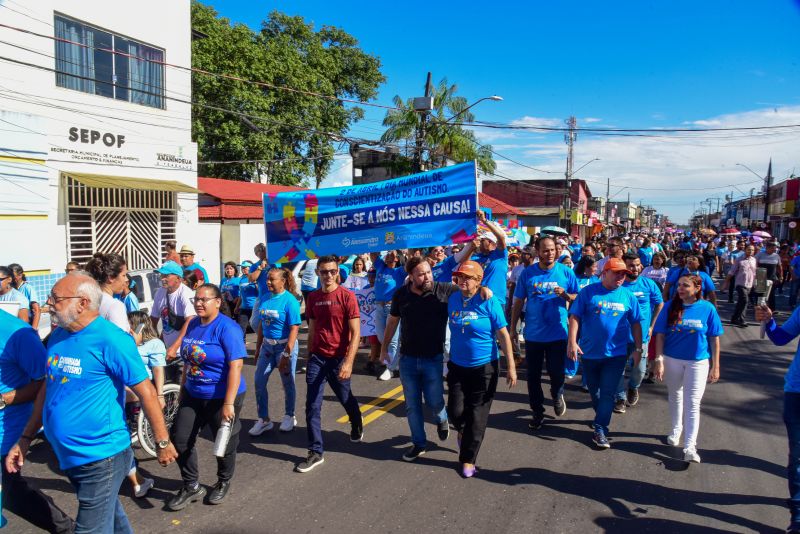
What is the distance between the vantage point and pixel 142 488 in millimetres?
4270

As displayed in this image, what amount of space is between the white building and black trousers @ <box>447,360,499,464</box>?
32.0 feet

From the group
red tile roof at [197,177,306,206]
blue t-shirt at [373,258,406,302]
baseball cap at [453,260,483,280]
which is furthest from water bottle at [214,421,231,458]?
red tile roof at [197,177,306,206]

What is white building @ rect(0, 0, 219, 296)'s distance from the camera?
11516 millimetres

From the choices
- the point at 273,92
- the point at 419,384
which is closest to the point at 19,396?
the point at 419,384

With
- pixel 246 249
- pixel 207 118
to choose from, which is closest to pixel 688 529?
pixel 246 249

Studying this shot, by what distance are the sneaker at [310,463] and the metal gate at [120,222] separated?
36.6ft

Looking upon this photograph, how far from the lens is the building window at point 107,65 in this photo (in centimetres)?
1359

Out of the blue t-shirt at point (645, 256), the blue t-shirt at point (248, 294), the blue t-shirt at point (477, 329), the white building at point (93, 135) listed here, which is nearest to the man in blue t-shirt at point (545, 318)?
the blue t-shirt at point (477, 329)

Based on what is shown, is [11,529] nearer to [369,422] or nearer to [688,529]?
[369,422]

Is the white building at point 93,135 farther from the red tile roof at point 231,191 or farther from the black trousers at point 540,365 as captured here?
the black trousers at point 540,365

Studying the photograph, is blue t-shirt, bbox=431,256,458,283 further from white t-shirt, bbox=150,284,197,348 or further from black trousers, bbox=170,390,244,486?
black trousers, bbox=170,390,244,486

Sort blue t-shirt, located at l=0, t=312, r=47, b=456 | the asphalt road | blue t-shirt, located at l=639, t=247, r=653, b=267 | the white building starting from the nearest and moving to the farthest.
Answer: blue t-shirt, located at l=0, t=312, r=47, b=456, the asphalt road, the white building, blue t-shirt, located at l=639, t=247, r=653, b=267

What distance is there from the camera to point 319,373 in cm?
493

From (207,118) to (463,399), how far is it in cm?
2581
